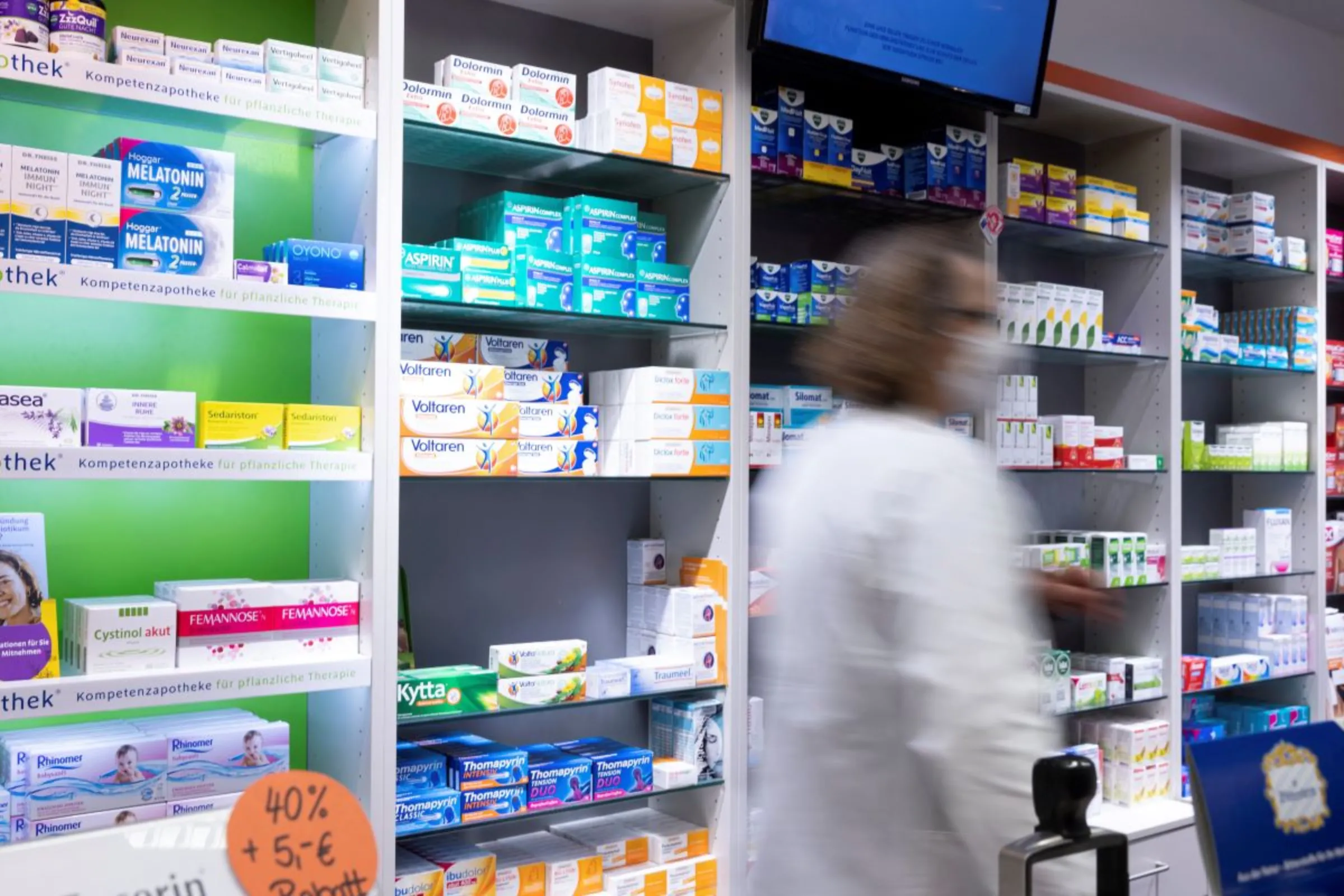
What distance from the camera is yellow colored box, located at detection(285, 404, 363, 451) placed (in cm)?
271

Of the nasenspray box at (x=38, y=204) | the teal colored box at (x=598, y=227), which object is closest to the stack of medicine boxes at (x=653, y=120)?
the teal colored box at (x=598, y=227)

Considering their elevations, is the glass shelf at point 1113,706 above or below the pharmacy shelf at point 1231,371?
below

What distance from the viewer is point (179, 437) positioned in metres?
2.57

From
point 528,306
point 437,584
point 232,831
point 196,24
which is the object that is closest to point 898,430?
point 232,831

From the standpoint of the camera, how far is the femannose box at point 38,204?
240cm

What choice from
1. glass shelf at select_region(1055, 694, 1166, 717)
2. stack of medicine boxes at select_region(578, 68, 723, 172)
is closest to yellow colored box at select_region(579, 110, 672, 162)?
stack of medicine boxes at select_region(578, 68, 723, 172)

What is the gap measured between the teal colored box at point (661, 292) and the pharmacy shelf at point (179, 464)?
97cm

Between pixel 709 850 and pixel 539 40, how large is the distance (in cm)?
238

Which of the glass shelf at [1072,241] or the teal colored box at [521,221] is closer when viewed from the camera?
the teal colored box at [521,221]

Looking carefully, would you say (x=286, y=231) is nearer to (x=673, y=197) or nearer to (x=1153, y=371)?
(x=673, y=197)

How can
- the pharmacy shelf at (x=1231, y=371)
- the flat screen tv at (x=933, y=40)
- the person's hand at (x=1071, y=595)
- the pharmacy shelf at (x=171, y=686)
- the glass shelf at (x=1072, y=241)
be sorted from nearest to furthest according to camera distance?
the person's hand at (x=1071, y=595), the pharmacy shelf at (x=171, y=686), the flat screen tv at (x=933, y=40), the glass shelf at (x=1072, y=241), the pharmacy shelf at (x=1231, y=371)

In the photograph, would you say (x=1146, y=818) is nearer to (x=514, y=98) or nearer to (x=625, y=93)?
(x=625, y=93)

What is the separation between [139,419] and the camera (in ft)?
8.30

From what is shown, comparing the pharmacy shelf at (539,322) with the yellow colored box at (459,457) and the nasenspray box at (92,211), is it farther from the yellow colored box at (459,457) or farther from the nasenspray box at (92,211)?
the nasenspray box at (92,211)
